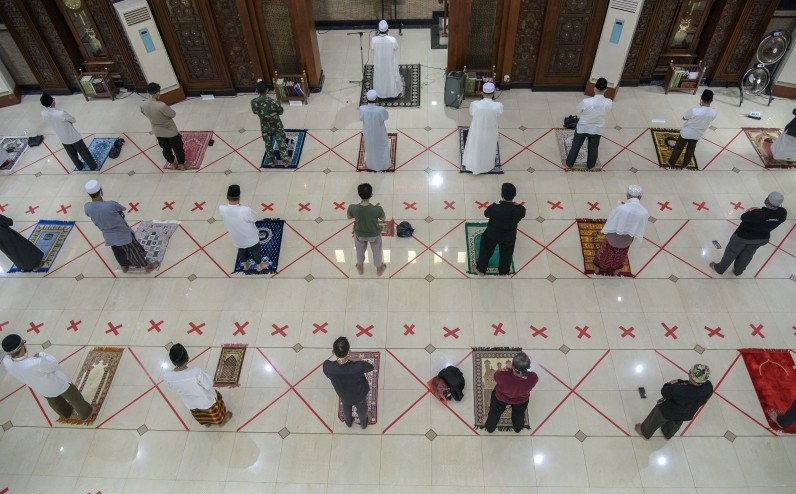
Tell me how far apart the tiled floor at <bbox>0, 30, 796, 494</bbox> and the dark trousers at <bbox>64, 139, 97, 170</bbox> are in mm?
262

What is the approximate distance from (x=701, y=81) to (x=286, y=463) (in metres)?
8.99

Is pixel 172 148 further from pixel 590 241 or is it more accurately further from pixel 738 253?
pixel 738 253

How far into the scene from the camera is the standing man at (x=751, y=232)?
5.50 m

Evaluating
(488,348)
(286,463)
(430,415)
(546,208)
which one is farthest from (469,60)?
(286,463)

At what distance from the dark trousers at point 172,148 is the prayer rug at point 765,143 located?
8.62 metres

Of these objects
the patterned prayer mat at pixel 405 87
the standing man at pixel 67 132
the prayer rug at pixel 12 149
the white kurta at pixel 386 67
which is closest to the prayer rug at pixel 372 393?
the patterned prayer mat at pixel 405 87

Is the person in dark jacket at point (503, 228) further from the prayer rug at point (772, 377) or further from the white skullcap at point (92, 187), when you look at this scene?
the white skullcap at point (92, 187)

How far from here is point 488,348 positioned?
570 cm

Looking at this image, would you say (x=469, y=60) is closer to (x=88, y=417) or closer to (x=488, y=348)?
(x=488, y=348)

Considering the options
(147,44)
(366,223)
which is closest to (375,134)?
(366,223)

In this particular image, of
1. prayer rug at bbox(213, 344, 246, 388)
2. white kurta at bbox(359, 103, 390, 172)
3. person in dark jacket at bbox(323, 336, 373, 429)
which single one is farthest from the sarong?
white kurta at bbox(359, 103, 390, 172)

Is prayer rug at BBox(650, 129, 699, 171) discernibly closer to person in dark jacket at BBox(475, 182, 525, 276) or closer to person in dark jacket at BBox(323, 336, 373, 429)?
person in dark jacket at BBox(475, 182, 525, 276)

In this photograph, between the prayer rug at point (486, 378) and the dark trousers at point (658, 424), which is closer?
the dark trousers at point (658, 424)

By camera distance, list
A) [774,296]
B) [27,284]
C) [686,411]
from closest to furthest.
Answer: [686,411] → [774,296] → [27,284]
